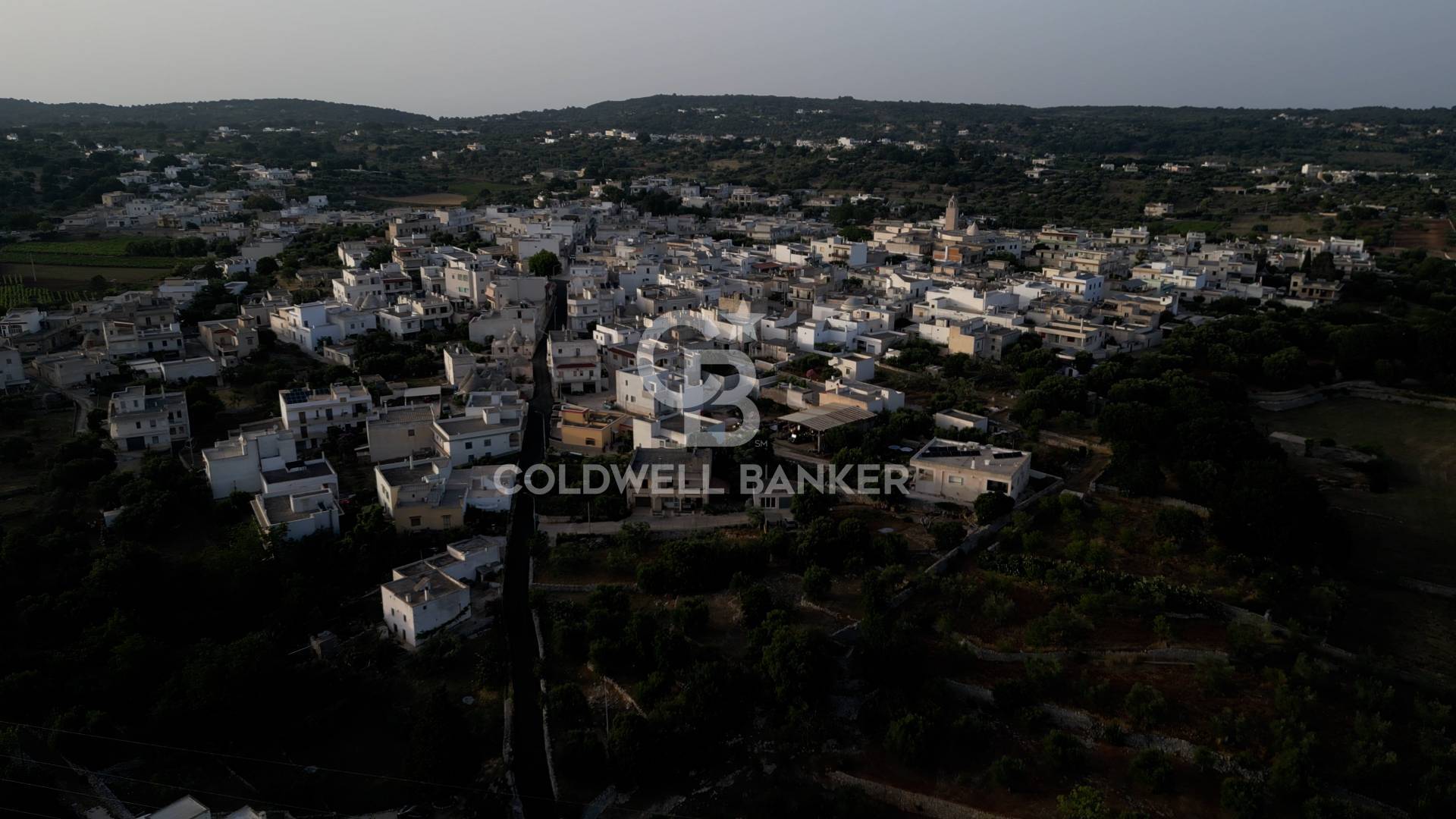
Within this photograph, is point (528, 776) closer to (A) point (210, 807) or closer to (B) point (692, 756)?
(B) point (692, 756)

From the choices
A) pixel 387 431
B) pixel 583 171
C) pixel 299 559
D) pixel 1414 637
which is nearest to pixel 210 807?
pixel 299 559

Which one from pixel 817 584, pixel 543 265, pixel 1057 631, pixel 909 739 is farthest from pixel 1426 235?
pixel 909 739

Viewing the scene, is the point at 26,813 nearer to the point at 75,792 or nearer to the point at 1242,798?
the point at 75,792

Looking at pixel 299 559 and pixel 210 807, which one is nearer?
pixel 210 807

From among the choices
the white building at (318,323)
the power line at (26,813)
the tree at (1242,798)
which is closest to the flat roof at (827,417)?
the tree at (1242,798)

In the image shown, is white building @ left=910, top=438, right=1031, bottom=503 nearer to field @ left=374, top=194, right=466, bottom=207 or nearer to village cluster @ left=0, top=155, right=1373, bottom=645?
village cluster @ left=0, top=155, right=1373, bottom=645
